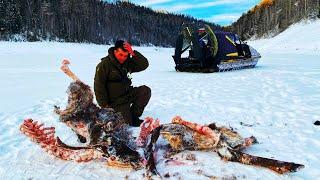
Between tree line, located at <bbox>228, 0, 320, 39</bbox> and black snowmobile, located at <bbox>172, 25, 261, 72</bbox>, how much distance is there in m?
51.2

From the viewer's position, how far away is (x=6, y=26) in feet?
198

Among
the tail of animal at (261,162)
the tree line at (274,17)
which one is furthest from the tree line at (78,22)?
the tail of animal at (261,162)

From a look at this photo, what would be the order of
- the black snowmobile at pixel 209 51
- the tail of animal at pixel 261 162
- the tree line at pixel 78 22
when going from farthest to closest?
the tree line at pixel 78 22, the black snowmobile at pixel 209 51, the tail of animal at pixel 261 162

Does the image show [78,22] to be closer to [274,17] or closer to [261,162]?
[274,17]

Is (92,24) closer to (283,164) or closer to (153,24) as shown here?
(153,24)

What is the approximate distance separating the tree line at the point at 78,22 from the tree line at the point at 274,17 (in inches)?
910

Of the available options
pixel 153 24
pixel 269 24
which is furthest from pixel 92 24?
pixel 269 24

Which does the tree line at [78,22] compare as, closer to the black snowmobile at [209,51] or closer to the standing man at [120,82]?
the black snowmobile at [209,51]

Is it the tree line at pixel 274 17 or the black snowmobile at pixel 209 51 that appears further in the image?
the tree line at pixel 274 17

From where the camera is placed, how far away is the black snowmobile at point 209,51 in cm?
1647

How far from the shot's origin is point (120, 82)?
6574 mm

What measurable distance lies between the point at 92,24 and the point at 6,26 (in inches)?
963

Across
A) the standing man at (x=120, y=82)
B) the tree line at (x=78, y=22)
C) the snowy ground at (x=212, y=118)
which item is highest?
the tree line at (x=78, y=22)

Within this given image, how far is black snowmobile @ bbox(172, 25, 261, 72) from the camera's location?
16.5 m
